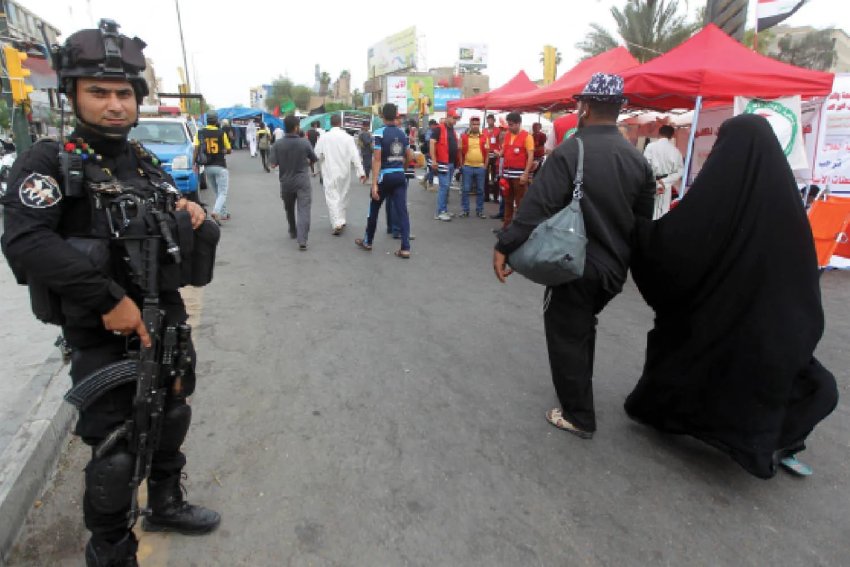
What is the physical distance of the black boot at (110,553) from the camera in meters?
1.91

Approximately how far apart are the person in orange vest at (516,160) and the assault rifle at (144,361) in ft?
22.5

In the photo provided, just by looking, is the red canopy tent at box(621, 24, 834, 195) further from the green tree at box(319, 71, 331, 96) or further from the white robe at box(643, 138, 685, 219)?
the green tree at box(319, 71, 331, 96)

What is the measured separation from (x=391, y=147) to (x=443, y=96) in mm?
49818

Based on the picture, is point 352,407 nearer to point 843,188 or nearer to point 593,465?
point 593,465

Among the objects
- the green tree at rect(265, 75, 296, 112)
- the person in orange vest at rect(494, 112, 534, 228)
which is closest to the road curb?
the person in orange vest at rect(494, 112, 534, 228)

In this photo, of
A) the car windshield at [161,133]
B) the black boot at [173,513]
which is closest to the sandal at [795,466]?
the black boot at [173,513]

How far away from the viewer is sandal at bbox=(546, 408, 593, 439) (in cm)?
305

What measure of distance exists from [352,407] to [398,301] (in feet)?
7.06

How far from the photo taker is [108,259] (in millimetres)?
1781

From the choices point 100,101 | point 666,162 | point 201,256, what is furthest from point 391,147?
point 100,101

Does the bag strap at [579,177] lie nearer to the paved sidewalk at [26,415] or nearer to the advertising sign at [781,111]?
the paved sidewalk at [26,415]

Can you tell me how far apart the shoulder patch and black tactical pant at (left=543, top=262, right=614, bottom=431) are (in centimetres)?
228

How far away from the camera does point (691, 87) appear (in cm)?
633

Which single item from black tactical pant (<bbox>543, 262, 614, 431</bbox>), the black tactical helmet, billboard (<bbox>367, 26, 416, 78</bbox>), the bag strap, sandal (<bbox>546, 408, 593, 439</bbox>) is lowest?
sandal (<bbox>546, 408, 593, 439</bbox>)
